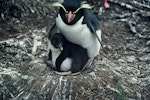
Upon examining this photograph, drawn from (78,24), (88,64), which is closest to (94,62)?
(88,64)

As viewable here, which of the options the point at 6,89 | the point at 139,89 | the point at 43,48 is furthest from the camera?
the point at 43,48

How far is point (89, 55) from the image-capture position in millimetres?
4297

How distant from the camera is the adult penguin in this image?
3.85 m

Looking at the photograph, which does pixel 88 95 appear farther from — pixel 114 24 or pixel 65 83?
pixel 114 24

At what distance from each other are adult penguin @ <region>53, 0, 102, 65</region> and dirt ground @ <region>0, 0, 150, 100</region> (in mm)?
317

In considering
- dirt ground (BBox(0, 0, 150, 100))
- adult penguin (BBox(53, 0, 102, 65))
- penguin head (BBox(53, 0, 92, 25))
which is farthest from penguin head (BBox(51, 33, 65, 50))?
dirt ground (BBox(0, 0, 150, 100))

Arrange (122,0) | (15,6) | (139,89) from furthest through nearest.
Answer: (122,0) → (15,6) → (139,89)

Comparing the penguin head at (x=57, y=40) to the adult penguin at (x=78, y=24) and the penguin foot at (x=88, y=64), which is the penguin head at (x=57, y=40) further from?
the penguin foot at (x=88, y=64)

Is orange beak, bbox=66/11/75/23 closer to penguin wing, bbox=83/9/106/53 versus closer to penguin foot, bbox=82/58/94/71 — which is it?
penguin wing, bbox=83/9/106/53

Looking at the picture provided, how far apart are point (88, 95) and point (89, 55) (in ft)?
1.46

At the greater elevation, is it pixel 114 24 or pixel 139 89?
pixel 114 24

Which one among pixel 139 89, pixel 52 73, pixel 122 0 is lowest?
pixel 139 89

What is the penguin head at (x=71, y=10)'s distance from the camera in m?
3.84

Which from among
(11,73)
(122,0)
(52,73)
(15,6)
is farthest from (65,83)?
(122,0)
